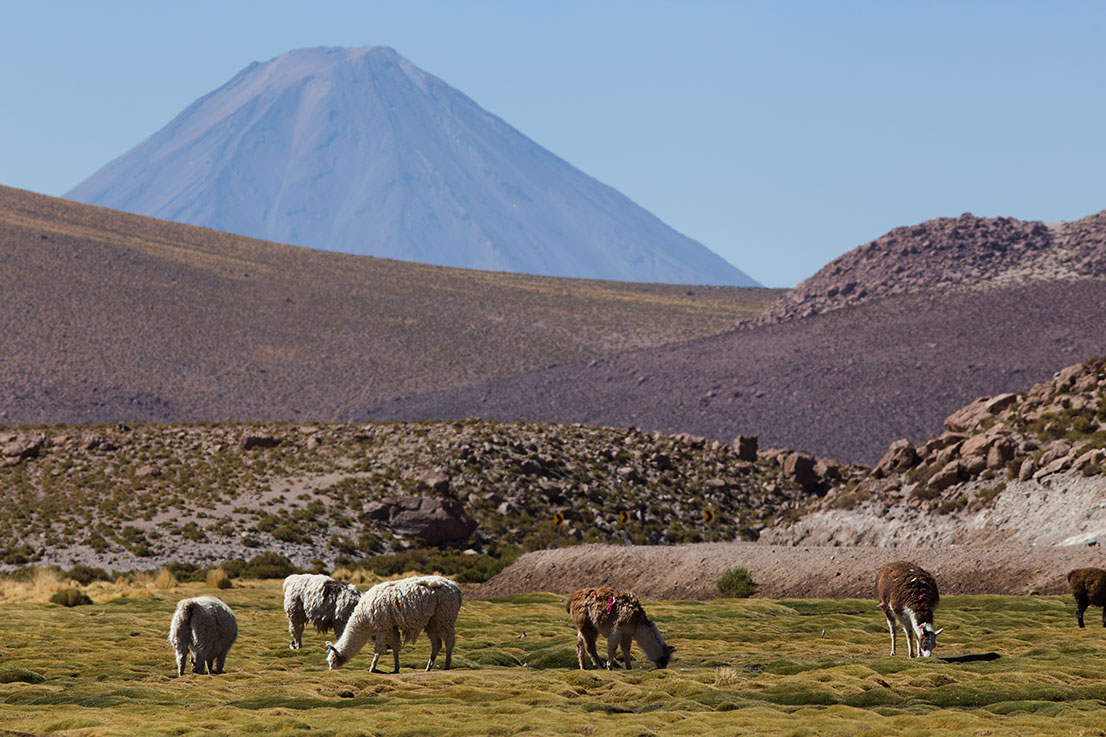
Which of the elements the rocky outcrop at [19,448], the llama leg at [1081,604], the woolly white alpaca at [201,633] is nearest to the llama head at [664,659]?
the woolly white alpaca at [201,633]

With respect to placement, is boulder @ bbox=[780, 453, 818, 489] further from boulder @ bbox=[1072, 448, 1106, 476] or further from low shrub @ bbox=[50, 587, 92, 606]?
low shrub @ bbox=[50, 587, 92, 606]

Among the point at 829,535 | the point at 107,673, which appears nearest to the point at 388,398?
the point at 829,535

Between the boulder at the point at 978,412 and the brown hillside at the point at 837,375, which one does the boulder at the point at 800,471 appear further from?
the brown hillside at the point at 837,375

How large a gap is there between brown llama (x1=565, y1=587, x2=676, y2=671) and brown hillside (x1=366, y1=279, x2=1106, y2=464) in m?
75.7

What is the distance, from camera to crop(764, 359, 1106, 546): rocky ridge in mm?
40875

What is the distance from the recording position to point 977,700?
16.3m

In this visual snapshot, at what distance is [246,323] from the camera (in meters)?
126

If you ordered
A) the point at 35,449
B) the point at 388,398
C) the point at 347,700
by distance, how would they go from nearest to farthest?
the point at 347,700 → the point at 35,449 → the point at 388,398

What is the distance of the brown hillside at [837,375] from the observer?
10044 centimetres

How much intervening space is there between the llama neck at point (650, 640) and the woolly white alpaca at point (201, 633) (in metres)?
7.29

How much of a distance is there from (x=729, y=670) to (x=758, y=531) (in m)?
43.6

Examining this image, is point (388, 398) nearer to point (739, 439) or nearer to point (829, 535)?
point (739, 439)

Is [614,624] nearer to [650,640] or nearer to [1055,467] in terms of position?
[650,640]

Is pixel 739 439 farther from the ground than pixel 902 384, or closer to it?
closer to it
